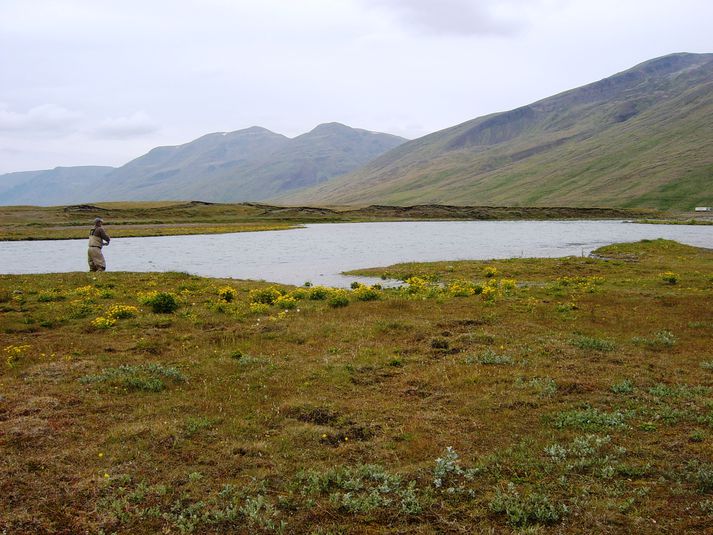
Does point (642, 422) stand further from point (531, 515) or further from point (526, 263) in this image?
point (526, 263)

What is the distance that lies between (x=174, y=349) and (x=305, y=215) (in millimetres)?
158551

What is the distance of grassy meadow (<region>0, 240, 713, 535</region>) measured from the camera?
30.2 ft

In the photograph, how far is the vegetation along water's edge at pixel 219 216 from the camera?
127 m

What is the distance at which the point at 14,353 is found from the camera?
59.8 feet

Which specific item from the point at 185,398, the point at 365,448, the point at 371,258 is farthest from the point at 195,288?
the point at 371,258

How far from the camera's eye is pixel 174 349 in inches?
776

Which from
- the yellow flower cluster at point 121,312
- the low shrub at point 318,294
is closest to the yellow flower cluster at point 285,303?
the low shrub at point 318,294

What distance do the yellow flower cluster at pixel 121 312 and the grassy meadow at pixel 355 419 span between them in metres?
0.15

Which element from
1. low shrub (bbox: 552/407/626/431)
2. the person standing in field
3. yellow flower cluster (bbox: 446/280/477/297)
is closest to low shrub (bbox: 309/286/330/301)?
yellow flower cluster (bbox: 446/280/477/297)

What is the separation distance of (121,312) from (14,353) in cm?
619

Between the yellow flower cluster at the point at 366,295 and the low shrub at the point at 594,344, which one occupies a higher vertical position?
the yellow flower cluster at the point at 366,295

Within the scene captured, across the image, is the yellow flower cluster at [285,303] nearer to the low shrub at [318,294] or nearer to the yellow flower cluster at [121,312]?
the low shrub at [318,294]

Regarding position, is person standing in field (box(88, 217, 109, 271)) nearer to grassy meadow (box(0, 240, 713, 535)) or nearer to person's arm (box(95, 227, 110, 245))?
person's arm (box(95, 227, 110, 245))

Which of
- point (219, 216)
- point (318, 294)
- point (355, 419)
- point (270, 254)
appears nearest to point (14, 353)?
point (355, 419)
